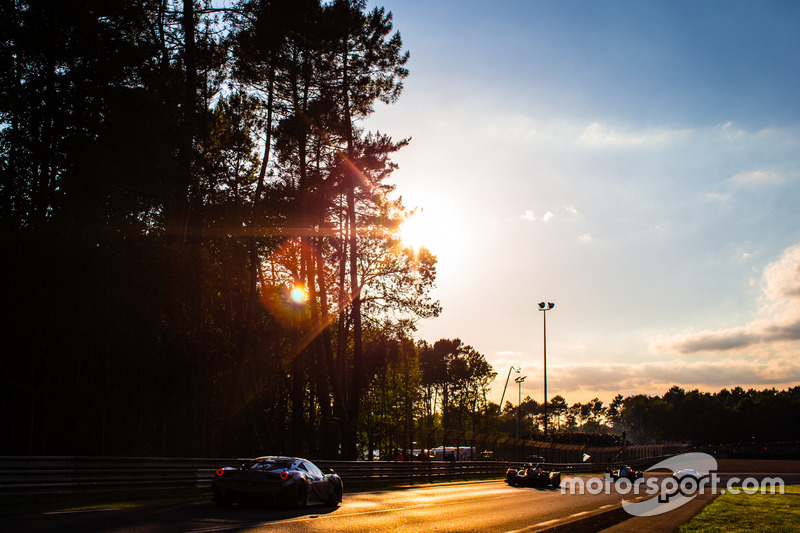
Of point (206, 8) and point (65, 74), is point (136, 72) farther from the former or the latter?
point (206, 8)

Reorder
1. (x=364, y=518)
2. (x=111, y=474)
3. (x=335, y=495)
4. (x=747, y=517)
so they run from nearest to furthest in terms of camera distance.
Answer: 1. (x=364, y=518)
2. (x=111, y=474)
3. (x=335, y=495)
4. (x=747, y=517)

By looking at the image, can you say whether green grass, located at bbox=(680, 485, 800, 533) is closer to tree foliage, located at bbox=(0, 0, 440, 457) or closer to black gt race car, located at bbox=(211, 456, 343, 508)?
black gt race car, located at bbox=(211, 456, 343, 508)

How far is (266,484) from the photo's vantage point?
45.5 feet

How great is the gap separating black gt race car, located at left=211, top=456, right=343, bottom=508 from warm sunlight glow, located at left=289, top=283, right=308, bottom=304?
2445 centimetres

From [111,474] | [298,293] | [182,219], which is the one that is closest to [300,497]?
[111,474]

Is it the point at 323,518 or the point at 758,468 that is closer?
the point at 323,518

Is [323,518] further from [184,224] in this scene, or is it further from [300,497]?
[184,224]

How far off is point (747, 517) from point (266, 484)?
11.5 meters

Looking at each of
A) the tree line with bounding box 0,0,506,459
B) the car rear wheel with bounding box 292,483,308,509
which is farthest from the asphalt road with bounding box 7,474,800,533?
the tree line with bounding box 0,0,506,459

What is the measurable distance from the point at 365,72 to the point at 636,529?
26.6 m

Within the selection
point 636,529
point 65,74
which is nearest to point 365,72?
point 65,74

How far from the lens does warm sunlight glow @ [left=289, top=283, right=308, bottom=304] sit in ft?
128

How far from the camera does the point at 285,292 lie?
39594 mm

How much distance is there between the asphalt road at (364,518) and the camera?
993 cm
